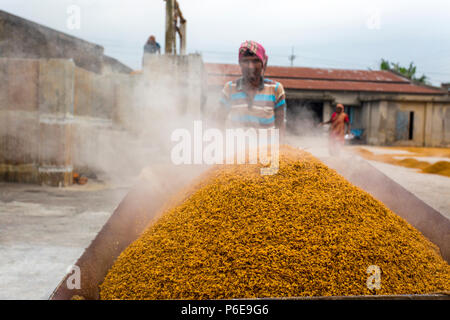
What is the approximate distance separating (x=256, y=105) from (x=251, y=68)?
260mm

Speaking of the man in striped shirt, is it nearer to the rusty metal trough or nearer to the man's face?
the man's face

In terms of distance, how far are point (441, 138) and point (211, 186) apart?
1709cm

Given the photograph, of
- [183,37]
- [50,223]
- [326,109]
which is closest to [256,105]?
[50,223]

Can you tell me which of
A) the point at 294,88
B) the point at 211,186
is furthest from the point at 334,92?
the point at 211,186

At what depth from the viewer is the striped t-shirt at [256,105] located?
7.48 feet

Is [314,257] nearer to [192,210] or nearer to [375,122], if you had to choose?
[192,210]

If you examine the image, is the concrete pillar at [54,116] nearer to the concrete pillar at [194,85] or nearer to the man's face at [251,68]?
the concrete pillar at [194,85]

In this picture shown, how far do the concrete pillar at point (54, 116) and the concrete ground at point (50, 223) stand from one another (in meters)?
0.35

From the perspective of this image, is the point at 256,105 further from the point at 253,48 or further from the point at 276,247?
the point at 276,247

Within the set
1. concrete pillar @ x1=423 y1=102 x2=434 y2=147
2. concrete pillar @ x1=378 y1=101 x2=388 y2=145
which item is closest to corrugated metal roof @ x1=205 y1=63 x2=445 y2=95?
concrete pillar @ x1=423 y1=102 x2=434 y2=147

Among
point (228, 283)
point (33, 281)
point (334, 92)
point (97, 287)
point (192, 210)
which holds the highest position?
point (334, 92)

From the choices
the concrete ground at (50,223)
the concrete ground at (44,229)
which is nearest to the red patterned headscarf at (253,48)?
the concrete ground at (50,223)

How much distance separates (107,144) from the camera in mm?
6168

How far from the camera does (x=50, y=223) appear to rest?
3.49 m
